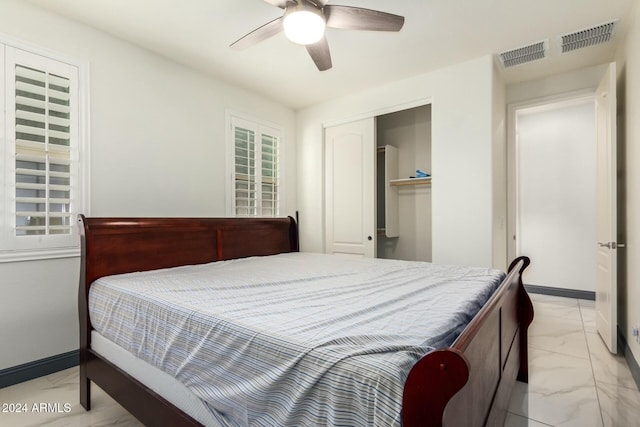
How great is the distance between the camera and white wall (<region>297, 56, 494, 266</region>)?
303 centimetres

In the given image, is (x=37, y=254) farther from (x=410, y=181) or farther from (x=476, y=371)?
(x=410, y=181)

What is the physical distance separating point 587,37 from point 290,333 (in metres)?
3.45

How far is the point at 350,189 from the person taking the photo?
4117mm

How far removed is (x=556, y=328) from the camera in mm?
3238

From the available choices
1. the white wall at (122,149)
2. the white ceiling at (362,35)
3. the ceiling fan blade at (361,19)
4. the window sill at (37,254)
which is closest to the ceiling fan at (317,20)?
the ceiling fan blade at (361,19)

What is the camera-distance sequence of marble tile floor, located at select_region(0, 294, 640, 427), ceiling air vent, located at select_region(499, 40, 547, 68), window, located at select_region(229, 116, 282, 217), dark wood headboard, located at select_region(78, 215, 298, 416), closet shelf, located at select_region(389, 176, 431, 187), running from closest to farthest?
marble tile floor, located at select_region(0, 294, 640, 427), dark wood headboard, located at select_region(78, 215, 298, 416), ceiling air vent, located at select_region(499, 40, 547, 68), window, located at select_region(229, 116, 282, 217), closet shelf, located at select_region(389, 176, 431, 187)

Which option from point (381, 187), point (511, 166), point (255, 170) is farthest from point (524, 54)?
point (255, 170)

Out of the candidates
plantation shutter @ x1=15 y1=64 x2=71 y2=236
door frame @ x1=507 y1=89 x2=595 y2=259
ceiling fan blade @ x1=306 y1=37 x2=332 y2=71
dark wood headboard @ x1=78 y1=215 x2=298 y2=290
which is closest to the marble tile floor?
dark wood headboard @ x1=78 y1=215 x2=298 y2=290

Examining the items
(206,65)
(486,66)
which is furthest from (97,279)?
(486,66)

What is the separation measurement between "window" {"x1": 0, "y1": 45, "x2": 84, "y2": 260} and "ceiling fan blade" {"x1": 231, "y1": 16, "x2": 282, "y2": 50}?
4.40 ft

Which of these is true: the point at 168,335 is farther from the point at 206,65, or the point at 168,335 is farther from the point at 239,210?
the point at 206,65

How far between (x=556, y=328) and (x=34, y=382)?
444 cm

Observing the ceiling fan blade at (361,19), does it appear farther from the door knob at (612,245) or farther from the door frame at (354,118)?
the door knob at (612,245)

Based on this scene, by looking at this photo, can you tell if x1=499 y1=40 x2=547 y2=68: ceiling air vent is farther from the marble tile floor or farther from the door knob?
the marble tile floor
